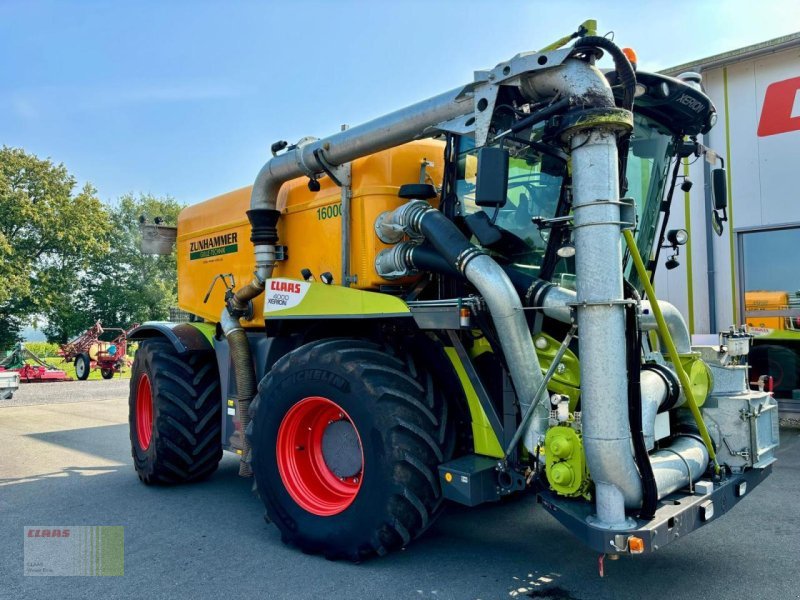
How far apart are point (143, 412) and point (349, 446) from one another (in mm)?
3569

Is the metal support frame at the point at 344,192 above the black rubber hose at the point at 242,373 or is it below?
above

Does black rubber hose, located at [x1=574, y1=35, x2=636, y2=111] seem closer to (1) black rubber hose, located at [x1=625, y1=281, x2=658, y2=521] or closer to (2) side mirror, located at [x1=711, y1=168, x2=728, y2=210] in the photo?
(1) black rubber hose, located at [x1=625, y1=281, x2=658, y2=521]

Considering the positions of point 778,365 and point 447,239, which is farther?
point 778,365

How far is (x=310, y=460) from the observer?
446cm

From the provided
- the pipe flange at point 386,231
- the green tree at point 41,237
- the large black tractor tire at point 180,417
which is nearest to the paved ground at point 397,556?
the large black tractor tire at point 180,417

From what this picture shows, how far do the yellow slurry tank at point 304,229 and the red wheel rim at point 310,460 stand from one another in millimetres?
950

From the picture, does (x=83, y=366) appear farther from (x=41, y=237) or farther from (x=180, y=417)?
(x=41, y=237)

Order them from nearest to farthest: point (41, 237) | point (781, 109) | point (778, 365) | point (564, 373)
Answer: point (564, 373) < point (781, 109) < point (778, 365) < point (41, 237)

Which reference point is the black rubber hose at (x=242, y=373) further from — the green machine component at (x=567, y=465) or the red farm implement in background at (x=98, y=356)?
the red farm implement in background at (x=98, y=356)

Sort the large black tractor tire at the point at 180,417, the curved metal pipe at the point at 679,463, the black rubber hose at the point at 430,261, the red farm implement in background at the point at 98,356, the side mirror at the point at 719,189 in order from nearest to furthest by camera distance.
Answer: the curved metal pipe at the point at 679,463, the black rubber hose at the point at 430,261, the side mirror at the point at 719,189, the large black tractor tire at the point at 180,417, the red farm implement in background at the point at 98,356

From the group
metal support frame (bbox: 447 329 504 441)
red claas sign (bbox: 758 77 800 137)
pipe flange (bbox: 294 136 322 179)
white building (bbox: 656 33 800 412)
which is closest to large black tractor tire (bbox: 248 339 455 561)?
metal support frame (bbox: 447 329 504 441)

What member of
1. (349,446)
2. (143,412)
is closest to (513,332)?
(349,446)

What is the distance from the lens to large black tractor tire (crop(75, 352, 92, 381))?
21.3 m

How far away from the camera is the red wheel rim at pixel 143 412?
6.71m
